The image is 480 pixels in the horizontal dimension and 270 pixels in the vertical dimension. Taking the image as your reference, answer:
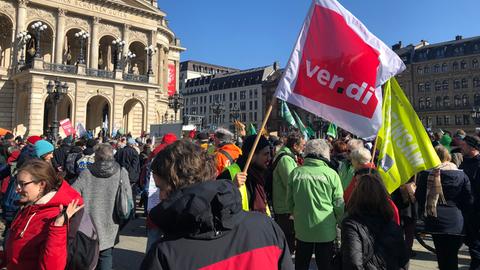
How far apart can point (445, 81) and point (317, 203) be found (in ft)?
244

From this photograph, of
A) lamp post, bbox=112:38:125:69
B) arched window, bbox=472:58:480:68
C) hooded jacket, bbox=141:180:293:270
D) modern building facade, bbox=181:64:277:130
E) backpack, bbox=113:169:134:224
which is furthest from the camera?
modern building facade, bbox=181:64:277:130

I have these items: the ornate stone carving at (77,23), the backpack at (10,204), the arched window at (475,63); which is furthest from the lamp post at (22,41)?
the arched window at (475,63)

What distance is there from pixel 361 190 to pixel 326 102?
4.63ft

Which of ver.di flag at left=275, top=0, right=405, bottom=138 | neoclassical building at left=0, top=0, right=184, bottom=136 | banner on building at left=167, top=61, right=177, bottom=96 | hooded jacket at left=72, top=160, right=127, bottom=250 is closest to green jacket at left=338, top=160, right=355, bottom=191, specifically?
ver.di flag at left=275, top=0, right=405, bottom=138

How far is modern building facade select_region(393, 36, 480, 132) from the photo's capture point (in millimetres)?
66000

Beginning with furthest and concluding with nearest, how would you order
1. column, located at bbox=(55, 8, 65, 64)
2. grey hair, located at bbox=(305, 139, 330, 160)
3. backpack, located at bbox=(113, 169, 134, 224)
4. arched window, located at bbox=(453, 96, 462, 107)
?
arched window, located at bbox=(453, 96, 462, 107), column, located at bbox=(55, 8, 65, 64), grey hair, located at bbox=(305, 139, 330, 160), backpack, located at bbox=(113, 169, 134, 224)

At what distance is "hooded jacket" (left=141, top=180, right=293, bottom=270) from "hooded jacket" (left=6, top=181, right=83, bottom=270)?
1105mm

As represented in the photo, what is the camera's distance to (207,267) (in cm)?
177

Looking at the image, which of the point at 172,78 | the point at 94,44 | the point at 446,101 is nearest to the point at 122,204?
the point at 94,44

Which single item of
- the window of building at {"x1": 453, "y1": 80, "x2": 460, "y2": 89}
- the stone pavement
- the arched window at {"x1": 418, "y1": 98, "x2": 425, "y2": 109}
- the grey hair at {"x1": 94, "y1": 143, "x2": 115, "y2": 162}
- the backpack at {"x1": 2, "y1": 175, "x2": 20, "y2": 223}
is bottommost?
the stone pavement

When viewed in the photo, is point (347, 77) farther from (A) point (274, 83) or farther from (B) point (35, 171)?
(A) point (274, 83)

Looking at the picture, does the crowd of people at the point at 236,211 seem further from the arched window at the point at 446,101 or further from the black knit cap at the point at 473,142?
the arched window at the point at 446,101

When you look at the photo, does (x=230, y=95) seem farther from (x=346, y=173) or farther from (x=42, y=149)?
(x=42, y=149)

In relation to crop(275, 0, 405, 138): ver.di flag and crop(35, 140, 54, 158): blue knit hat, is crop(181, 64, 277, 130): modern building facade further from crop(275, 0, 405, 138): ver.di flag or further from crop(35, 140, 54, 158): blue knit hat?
crop(275, 0, 405, 138): ver.di flag
